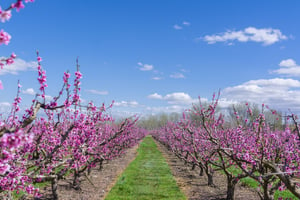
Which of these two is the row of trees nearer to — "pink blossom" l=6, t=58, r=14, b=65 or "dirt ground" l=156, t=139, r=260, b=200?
"dirt ground" l=156, t=139, r=260, b=200

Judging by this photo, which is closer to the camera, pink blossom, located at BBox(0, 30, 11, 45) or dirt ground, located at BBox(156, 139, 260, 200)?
pink blossom, located at BBox(0, 30, 11, 45)

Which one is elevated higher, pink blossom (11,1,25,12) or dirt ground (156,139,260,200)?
pink blossom (11,1,25,12)

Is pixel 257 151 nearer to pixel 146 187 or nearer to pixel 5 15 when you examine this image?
pixel 146 187

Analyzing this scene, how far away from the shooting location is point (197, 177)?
52.8ft

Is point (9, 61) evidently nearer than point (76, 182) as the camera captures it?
Yes

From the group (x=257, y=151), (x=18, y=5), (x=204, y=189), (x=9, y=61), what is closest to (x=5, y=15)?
(x=18, y=5)

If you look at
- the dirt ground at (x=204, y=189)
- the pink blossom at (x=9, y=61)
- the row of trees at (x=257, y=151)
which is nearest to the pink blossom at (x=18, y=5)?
the pink blossom at (x=9, y=61)

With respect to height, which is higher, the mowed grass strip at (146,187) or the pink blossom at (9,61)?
the pink blossom at (9,61)

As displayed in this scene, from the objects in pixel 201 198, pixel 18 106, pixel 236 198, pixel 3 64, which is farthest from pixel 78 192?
pixel 3 64

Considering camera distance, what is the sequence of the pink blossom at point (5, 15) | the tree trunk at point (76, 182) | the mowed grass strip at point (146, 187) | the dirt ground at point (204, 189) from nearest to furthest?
the pink blossom at point (5, 15) → the dirt ground at point (204, 189) → the mowed grass strip at point (146, 187) → the tree trunk at point (76, 182)

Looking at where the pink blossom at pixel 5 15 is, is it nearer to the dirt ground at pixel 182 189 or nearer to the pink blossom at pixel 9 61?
the pink blossom at pixel 9 61

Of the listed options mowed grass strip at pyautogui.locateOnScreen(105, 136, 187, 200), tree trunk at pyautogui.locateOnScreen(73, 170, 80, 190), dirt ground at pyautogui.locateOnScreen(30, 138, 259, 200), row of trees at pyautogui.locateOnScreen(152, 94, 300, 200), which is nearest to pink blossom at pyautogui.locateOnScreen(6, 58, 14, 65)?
row of trees at pyautogui.locateOnScreen(152, 94, 300, 200)

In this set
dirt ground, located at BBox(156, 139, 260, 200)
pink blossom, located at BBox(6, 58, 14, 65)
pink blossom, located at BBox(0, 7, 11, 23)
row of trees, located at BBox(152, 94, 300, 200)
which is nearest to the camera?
pink blossom, located at BBox(0, 7, 11, 23)

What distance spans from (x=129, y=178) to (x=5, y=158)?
12.9m
